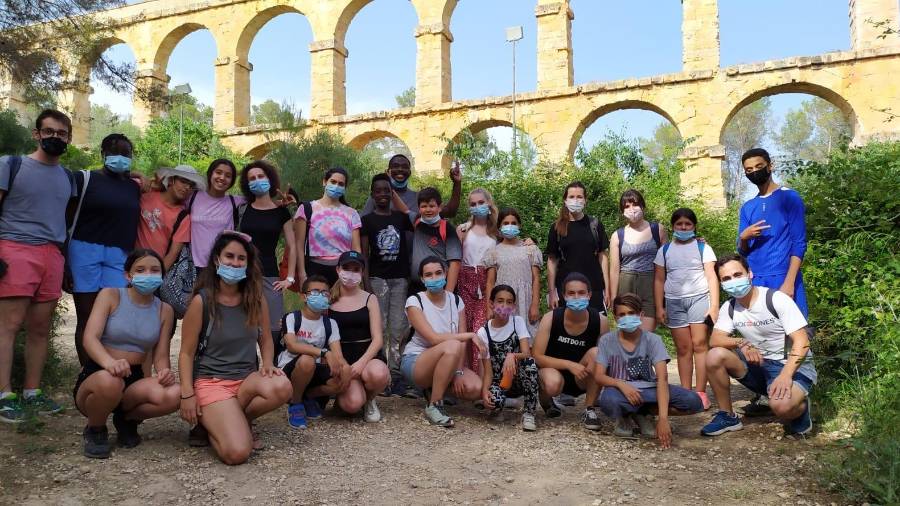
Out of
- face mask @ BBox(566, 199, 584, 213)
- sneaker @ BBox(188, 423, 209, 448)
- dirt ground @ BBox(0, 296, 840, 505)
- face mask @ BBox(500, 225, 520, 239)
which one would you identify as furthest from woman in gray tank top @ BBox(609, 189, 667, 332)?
sneaker @ BBox(188, 423, 209, 448)

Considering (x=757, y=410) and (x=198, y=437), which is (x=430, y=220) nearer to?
(x=198, y=437)

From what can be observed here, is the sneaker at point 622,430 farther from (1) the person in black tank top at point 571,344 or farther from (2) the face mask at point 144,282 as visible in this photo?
(2) the face mask at point 144,282

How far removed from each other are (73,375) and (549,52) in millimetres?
16753

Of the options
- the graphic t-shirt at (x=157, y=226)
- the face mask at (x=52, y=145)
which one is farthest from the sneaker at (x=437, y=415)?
the face mask at (x=52, y=145)

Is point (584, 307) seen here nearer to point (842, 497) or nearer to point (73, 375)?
point (842, 497)

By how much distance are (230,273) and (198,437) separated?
966mm

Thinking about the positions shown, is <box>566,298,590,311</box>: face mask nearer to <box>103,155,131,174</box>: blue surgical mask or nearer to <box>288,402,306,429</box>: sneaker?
<box>288,402,306,429</box>: sneaker

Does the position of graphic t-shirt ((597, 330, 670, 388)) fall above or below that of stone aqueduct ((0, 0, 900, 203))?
below

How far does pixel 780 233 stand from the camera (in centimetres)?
458

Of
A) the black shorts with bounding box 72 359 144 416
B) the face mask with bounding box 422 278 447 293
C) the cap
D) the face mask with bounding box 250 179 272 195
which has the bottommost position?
the black shorts with bounding box 72 359 144 416

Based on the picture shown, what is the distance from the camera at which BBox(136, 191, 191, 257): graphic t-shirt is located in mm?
4660

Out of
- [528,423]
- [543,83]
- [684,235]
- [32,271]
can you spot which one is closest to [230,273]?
[32,271]

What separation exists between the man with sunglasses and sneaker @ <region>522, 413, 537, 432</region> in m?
3.00

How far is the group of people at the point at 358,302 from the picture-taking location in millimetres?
3787
